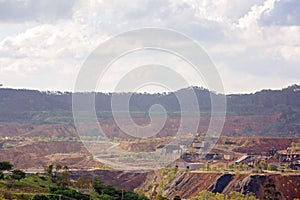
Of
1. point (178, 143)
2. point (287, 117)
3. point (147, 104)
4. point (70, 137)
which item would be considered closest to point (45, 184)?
point (178, 143)

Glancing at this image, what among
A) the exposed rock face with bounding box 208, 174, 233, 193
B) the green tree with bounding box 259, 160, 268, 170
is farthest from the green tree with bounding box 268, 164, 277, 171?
the exposed rock face with bounding box 208, 174, 233, 193

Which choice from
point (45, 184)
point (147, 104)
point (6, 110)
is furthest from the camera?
point (147, 104)

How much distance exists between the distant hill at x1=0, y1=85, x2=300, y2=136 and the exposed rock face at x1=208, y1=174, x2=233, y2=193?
187ft

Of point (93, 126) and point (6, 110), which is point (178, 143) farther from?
point (6, 110)

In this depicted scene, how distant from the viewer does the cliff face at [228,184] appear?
68.8 meters

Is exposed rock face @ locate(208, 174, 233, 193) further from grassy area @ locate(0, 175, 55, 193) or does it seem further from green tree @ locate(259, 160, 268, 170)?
grassy area @ locate(0, 175, 55, 193)

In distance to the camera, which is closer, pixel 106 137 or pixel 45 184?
pixel 45 184

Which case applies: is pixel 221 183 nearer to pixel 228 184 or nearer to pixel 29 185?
pixel 228 184

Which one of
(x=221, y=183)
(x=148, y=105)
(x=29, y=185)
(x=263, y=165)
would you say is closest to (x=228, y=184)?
(x=221, y=183)

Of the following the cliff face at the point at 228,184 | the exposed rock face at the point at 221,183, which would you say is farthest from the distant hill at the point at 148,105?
the exposed rock face at the point at 221,183

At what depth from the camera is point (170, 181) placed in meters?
77.0

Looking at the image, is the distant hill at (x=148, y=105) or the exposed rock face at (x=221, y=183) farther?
the distant hill at (x=148, y=105)

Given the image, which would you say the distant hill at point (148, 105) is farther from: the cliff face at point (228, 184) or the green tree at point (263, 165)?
the cliff face at point (228, 184)

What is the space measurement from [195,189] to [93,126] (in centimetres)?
7161
